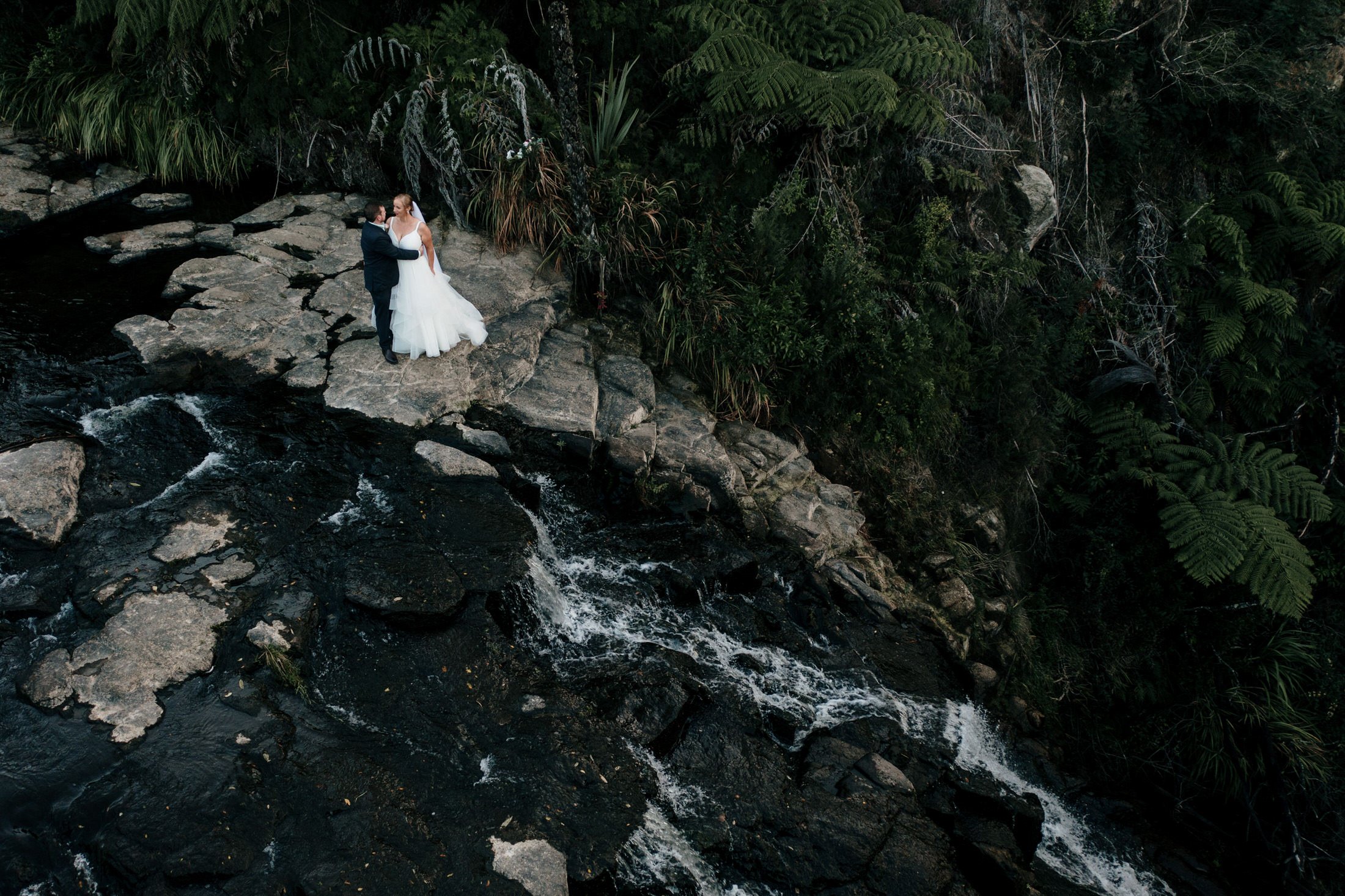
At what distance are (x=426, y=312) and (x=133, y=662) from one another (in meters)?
3.17

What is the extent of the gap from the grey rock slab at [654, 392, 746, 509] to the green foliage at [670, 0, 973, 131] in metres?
2.54

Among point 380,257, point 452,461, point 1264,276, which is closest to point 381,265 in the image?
point 380,257

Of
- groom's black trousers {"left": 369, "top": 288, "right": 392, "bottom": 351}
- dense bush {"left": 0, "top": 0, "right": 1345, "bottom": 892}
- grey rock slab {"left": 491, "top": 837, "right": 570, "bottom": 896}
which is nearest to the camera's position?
grey rock slab {"left": 491, "top": 837, "right": 570, "bottom": 896}

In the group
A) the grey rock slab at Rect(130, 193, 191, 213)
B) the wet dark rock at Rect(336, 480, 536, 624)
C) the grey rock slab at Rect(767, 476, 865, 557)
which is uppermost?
the grey rock slab at Rect(130, 193, 191, 213)

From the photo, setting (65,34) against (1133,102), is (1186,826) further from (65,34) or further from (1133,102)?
(65,34)

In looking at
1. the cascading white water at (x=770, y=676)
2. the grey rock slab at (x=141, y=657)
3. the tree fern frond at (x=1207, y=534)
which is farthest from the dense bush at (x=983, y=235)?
the grey rock slab at (x=141, y=657)

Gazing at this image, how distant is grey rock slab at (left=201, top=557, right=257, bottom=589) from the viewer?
468 cm


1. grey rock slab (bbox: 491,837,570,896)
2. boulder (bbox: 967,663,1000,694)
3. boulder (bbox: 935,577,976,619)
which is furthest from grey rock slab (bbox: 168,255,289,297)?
boulder (bbox: 967,663,1000,694)

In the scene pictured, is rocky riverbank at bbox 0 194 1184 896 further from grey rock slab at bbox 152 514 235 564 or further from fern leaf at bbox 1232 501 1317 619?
fern leaf at bbox 1232 501 1317 619

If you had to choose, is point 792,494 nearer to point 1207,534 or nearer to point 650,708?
point 650,708

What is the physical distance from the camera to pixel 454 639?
15.5ft

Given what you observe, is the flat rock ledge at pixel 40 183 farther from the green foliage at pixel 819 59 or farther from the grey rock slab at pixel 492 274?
the green foliage at pixel 819 59

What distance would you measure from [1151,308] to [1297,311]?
4.94 feet

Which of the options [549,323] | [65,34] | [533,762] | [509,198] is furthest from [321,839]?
[65,34]
